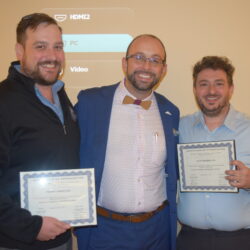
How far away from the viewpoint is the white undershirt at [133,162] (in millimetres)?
2406

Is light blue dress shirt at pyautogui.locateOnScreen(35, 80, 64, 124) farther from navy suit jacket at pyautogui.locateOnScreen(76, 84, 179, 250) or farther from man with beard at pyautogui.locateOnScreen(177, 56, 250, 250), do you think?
man with beard at pyautogui.locateOnScreen(177, 56, 250, 250)

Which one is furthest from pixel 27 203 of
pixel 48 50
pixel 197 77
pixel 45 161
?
pixel 197 77

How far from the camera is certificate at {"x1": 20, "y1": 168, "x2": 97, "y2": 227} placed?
73.7 inches

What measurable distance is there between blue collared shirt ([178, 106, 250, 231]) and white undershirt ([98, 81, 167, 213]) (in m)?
0.24

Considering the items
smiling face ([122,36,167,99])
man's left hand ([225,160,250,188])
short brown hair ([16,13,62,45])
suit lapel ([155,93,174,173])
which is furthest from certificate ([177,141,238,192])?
short brown hair ([16,13,62,45])

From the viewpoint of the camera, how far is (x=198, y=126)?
2.61 meters

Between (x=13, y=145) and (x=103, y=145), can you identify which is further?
(x=103, y=145)

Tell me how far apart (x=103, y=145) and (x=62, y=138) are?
482 mm

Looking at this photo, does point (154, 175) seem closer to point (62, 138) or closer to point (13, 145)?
point (62, 138)

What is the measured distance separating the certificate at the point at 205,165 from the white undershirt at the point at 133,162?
0.21 meters

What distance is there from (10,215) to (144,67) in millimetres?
1455

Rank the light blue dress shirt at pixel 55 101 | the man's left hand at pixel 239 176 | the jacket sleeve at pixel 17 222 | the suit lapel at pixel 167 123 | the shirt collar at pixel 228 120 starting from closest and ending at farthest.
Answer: the jacket sleeve at pixel 17 222 < the light blue dress shirt at pixel 55 101 < the man's left hand at pixel 239 176 < the shirt collar at pixel 228 120 < the suit lapel at pixel 167 123

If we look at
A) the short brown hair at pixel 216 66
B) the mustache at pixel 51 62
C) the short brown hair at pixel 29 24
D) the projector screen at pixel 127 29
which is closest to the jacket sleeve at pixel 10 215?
the mustache at pixel 51 62

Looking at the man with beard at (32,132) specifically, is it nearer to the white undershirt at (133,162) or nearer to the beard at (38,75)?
the beard at (38,75)
